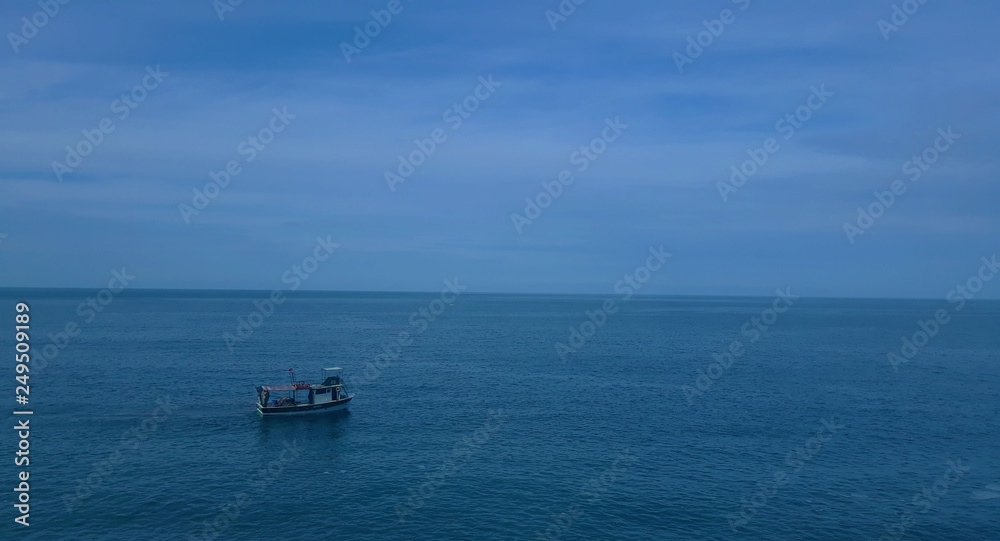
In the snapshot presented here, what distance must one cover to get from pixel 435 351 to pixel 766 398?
7933 cm

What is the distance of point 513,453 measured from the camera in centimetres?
7250

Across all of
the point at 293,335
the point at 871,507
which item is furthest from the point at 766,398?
the point at 293,335

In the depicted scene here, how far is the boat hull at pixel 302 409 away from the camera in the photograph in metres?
87.6

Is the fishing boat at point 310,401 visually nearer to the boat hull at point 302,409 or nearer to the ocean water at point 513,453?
the boat hull at point 302,409

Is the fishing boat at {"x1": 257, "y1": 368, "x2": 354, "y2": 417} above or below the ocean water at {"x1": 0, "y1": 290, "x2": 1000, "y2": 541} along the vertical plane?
above

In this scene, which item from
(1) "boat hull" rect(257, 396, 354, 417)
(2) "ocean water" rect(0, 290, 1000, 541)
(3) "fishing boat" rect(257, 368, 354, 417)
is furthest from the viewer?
(3) "fishing boat" rect(257, 368, 354, 417)

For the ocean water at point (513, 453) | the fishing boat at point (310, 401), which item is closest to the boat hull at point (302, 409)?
the fishing boat at point (310, 401)

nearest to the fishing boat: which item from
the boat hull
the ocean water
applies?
the boat hull

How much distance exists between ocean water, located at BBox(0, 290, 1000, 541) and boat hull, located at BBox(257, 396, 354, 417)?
4.11 feet

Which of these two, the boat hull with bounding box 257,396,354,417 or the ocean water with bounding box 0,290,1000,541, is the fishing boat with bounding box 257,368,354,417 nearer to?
the boat hull with bounding box 257,396,354,417

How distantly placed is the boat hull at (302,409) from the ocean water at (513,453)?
1252mm

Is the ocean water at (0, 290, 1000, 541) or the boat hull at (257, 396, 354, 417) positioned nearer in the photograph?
the ocean water at (0, 290, 1000, 541)

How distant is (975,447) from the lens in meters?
76.4

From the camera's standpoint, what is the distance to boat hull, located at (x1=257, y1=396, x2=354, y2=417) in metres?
87.6
